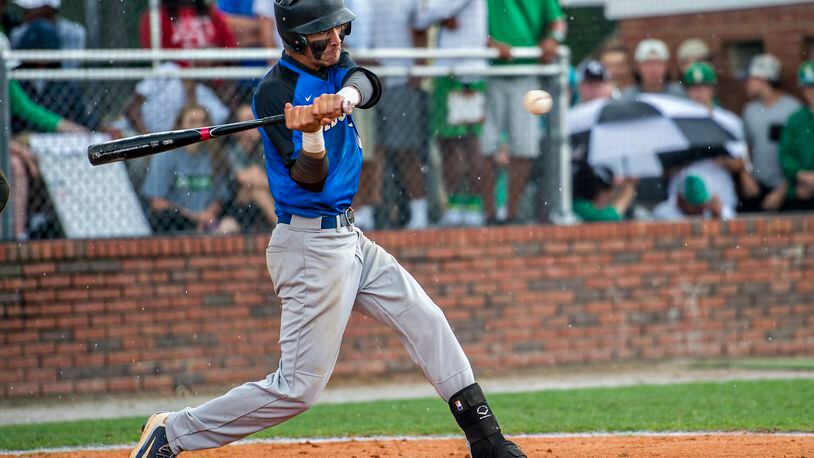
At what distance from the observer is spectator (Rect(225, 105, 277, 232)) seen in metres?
8.91

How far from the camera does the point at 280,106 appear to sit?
4957 mm

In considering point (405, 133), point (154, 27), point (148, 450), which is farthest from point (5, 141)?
point (148, 450)

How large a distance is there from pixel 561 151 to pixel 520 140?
1.18 ft

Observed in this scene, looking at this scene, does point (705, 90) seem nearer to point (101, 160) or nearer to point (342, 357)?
point (342, 357)

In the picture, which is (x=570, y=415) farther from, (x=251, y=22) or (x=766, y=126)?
(x=766, y=126)

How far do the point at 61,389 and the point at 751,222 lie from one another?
5633 mm

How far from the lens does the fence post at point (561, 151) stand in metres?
9.45

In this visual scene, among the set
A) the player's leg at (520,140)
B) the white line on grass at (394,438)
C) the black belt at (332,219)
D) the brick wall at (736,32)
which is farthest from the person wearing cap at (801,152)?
the black belt at (332,219)

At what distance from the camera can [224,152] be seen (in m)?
8.89

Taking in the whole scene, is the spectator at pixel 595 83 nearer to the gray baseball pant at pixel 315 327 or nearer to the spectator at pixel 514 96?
the spectator at pixel 514 96

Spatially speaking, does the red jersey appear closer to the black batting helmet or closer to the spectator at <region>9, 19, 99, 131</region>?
the spectator at <region>9, 19, 99, 131</region>

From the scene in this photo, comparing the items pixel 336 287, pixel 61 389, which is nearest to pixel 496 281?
pixel 61 389

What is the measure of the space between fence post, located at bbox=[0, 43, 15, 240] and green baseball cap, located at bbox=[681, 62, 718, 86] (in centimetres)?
566

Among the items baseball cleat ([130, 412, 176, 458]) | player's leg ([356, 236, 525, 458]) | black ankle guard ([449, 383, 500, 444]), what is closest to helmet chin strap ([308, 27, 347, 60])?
player's leg ([356, 236, 525, 458])
